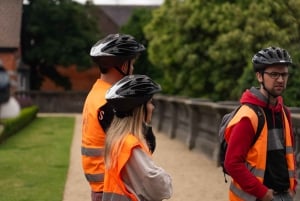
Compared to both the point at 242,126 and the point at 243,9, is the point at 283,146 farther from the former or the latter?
the point at 243,9

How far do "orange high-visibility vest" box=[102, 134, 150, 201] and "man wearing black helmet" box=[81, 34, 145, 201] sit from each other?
0.45 meters

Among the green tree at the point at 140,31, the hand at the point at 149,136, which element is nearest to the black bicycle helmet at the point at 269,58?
the hand at the point at 149,136

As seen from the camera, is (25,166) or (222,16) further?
(222,16)

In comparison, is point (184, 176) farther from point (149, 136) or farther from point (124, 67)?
point (149, 136)

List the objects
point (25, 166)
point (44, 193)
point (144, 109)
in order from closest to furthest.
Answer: point (144, 109)
point (44, 193)
point (25, 166)

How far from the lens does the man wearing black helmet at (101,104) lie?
4.16 meters

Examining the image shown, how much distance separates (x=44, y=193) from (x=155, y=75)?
2969cm

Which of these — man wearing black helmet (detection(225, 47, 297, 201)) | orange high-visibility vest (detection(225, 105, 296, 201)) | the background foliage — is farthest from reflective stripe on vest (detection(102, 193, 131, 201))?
the background foliage

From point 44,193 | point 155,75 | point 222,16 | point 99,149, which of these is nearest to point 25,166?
point 44,193

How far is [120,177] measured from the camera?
3650 millimetres

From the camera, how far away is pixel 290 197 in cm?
423

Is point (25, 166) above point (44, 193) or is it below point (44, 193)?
below

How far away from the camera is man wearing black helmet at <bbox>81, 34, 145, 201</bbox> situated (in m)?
4.16

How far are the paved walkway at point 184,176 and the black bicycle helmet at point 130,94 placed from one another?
595 cm
